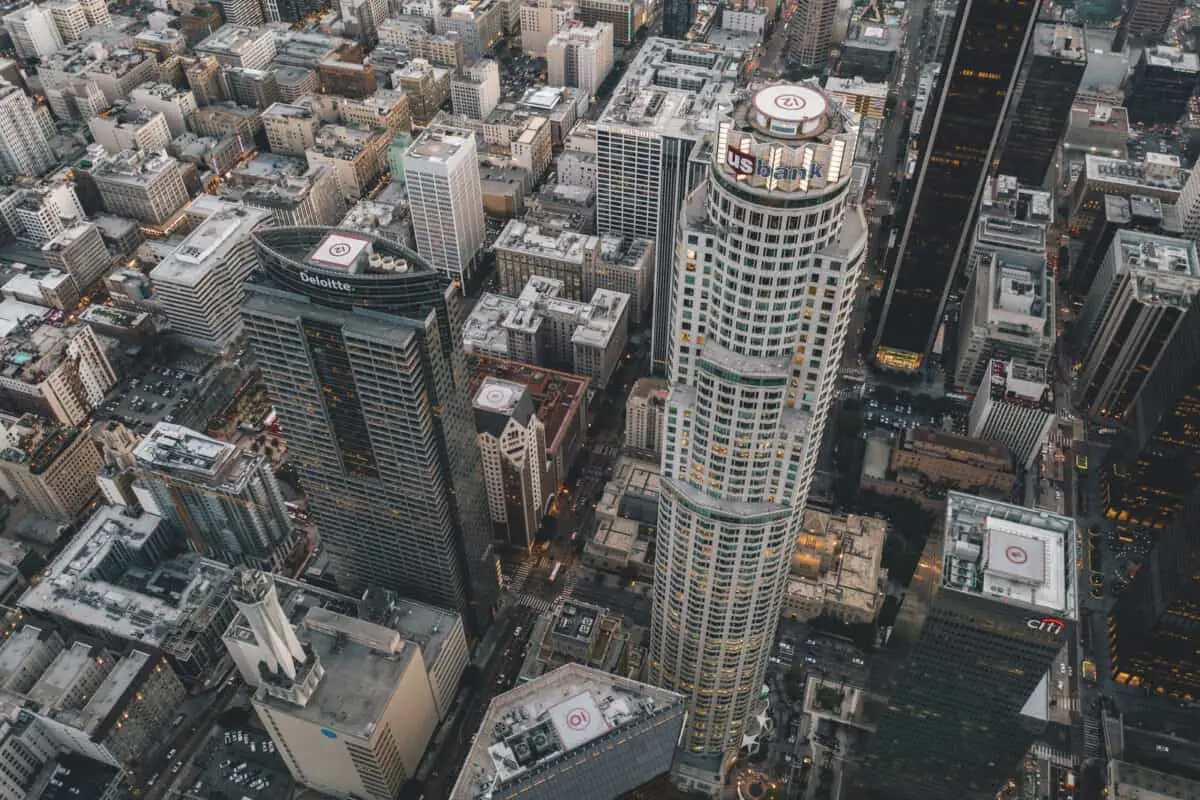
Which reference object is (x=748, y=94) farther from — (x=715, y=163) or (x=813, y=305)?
(x=813, y=305)

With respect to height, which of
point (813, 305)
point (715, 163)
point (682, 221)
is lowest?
point (813, 305)

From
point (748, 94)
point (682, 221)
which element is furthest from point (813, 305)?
point (748, 94)

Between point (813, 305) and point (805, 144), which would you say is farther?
point (813, 305)

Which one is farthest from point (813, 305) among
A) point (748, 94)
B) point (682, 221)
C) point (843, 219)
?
point (748, 94)

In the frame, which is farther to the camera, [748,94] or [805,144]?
[748,94]

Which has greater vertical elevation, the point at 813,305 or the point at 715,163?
the point at 715,163

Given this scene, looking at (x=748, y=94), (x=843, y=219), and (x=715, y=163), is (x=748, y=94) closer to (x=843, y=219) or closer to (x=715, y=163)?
(x=715, y=163)
